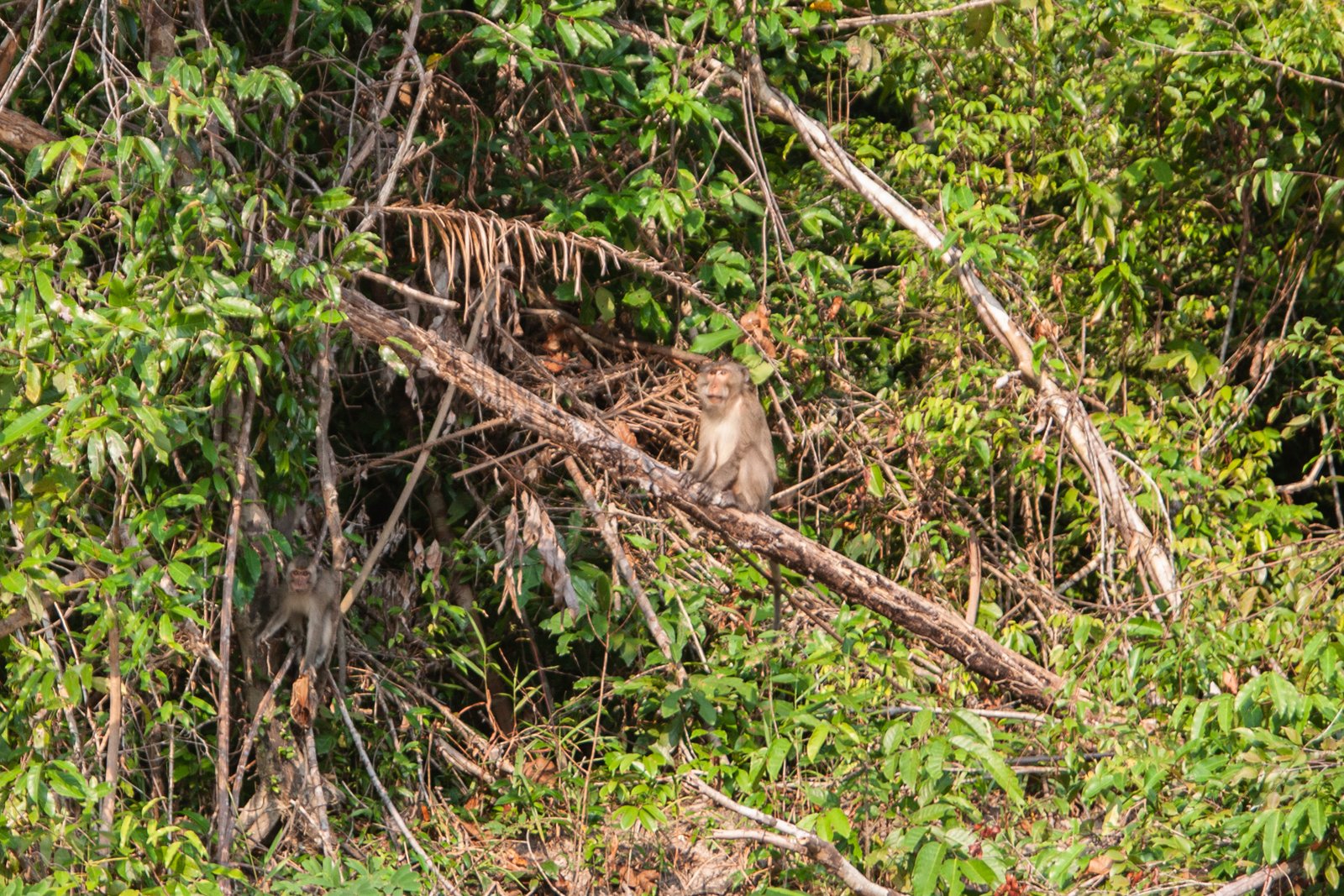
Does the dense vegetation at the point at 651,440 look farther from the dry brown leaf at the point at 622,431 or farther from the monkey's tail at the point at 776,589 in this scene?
the monkey's tail at the point at 776,589

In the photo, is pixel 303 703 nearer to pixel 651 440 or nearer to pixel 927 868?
pixel 651 440

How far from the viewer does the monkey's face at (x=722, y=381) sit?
257 inches

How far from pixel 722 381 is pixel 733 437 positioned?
261mm

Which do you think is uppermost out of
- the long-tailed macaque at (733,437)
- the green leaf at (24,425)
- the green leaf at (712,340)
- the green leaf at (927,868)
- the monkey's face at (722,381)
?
the green leaf at (24,425)

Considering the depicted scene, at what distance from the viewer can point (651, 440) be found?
7.13 meters

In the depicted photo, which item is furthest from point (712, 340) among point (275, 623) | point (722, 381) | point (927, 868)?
point (927, 868)

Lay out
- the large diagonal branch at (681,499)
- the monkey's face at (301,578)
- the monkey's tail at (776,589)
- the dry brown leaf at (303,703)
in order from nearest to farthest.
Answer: the large diagonal branch at (681,499) < the dry brown leaf at (303,703) < the monkey's face at (301,578) < the monkey's tail at (776,589)

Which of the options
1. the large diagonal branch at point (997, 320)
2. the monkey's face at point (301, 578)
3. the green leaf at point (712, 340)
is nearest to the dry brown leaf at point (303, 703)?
the monkey's face at point (301, 578)

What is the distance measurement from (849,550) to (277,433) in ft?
9.51

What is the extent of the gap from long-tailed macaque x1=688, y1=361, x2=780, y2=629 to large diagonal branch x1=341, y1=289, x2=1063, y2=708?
980 mm

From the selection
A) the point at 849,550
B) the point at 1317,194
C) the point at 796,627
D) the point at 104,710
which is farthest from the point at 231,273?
the point at 1317,194

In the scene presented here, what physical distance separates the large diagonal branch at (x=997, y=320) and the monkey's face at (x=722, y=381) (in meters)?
0.94

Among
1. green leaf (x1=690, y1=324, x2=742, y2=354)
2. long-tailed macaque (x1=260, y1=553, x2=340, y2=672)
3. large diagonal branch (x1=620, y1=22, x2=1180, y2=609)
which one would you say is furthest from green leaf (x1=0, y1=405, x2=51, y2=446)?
large diagonal branch (x1=620, y1=22, x2=1180, y2=609)

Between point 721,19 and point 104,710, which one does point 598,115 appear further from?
point 104,710
